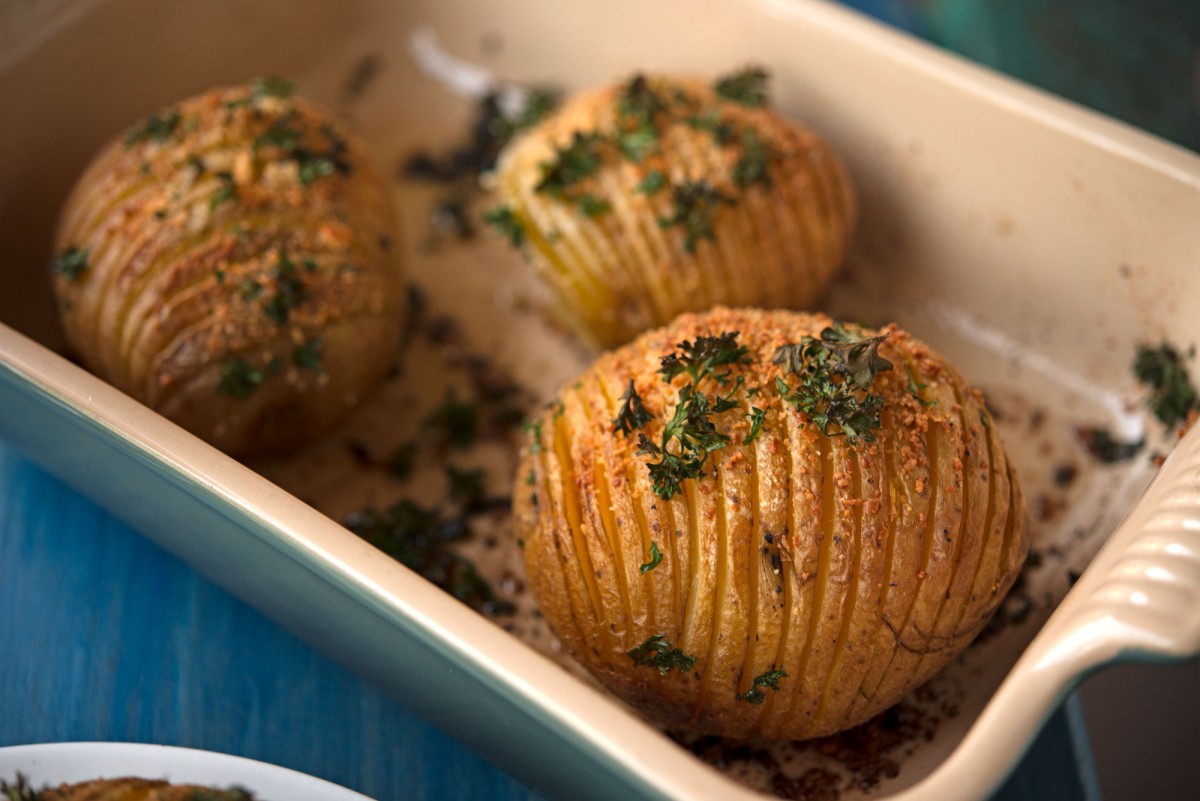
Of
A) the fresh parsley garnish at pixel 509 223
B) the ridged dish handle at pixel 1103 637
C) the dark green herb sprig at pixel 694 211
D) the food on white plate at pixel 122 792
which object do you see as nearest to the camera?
the ridged dish handle at pixel 1103 637

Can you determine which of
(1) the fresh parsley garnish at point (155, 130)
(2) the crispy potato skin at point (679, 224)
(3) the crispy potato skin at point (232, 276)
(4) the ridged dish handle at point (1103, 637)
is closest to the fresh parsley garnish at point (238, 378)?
(3) the crispy potato skin at point (232, 276)

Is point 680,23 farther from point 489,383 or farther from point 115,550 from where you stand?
point 115,550

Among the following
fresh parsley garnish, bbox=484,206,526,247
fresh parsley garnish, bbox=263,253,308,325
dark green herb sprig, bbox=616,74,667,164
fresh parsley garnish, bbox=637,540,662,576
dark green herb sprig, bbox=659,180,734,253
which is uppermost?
dark green herb sprig, bbox=616,74,667,164

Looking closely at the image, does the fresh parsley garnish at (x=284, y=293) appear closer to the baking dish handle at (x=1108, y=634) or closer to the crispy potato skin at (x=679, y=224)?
the crispy potato skin at (x=679, y=224)

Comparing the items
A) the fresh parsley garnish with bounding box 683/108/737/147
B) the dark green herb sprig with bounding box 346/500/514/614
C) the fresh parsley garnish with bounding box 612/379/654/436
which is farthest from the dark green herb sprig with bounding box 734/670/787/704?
the fresh parsley garnish with bounding box 683/108/737/147

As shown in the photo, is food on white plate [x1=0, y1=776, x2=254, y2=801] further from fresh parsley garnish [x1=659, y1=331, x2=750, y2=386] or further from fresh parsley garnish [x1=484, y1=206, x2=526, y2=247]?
fresh parsley garnish [x1=484, y1=206, x2=526, y2=247]
